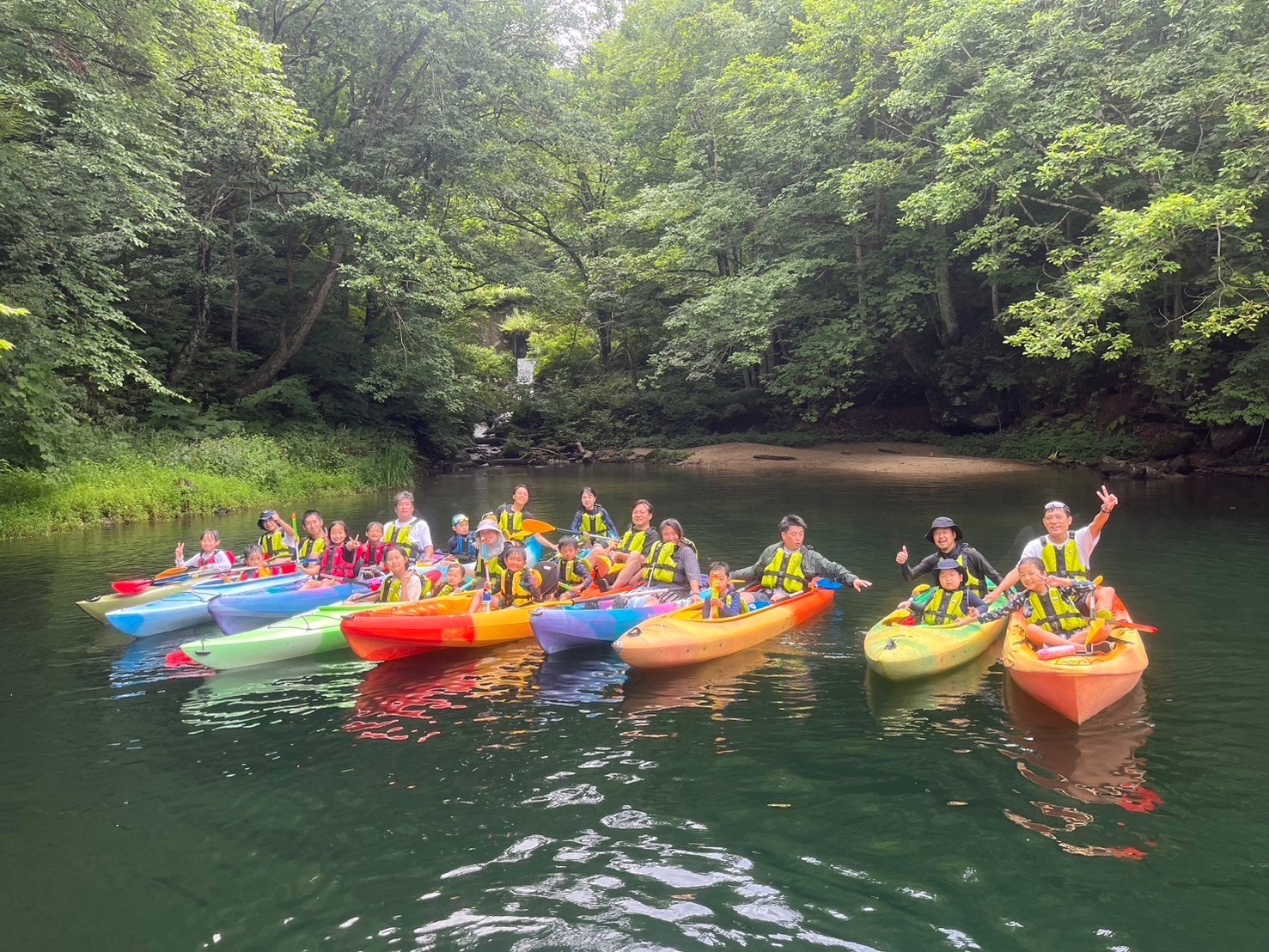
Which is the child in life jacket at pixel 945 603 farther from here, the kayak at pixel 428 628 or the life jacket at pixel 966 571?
the kayak at pixel 428 628

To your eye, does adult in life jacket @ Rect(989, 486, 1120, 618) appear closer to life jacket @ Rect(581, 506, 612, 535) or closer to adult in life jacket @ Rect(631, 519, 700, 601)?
adult in life jacket @ Rect(631, 519, 700, 601)

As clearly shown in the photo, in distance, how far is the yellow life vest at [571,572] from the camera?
909 centimetres

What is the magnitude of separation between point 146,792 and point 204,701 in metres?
1.64

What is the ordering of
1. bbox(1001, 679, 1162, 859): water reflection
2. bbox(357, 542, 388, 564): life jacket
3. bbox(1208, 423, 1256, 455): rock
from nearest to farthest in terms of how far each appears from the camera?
bbox(1001, 679, 1162, 859): water reflection, bbox(357, 542, 388, 564): life jacket, bbox(1208, 423, 1256, 455): rock

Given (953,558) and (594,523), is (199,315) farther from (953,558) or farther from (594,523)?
(953,558)

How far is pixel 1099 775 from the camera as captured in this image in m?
4.81

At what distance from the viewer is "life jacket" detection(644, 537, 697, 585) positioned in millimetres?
8844

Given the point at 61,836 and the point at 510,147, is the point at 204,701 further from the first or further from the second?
the point at 510,147

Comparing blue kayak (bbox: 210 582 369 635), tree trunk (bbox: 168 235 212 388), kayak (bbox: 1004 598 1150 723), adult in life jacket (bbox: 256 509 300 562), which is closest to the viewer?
kayak (bbox: 1004 598 1150 723)

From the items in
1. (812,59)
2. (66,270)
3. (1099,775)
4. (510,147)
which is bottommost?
(1099,775)

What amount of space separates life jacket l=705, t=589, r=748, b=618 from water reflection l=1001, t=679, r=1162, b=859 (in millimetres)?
2452

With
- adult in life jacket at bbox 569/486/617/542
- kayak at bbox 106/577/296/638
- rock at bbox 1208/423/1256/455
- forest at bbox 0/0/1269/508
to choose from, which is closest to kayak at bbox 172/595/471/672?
kayak at bbox 106/577/296/638

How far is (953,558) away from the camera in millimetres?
7598

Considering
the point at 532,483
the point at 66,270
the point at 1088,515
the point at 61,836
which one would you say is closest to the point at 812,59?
the point at 532,483
